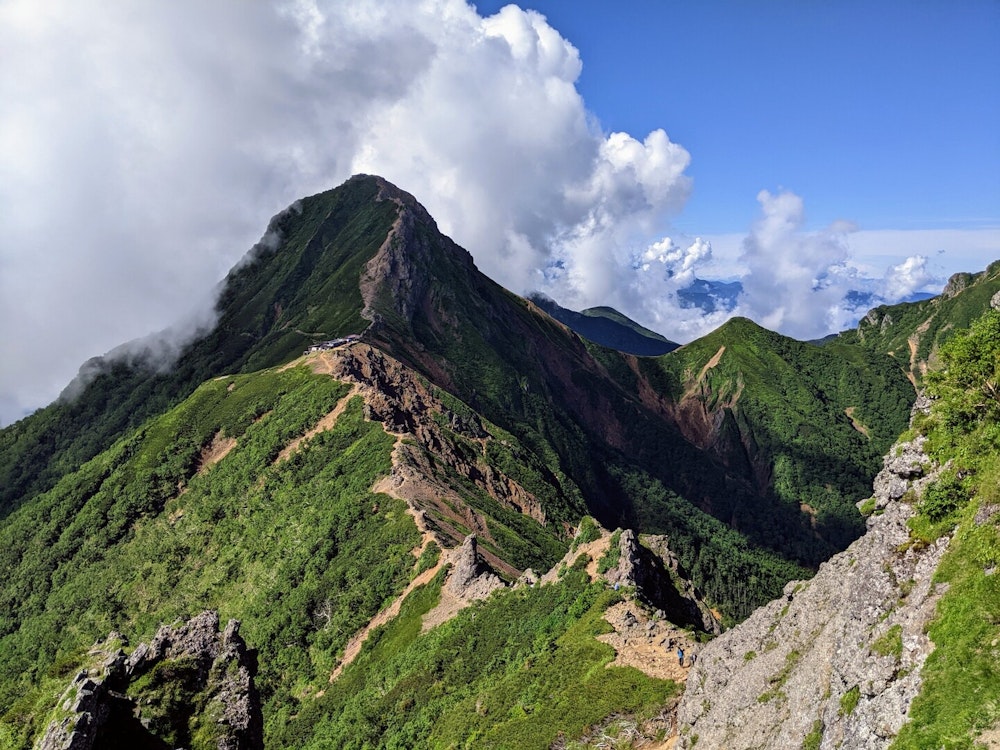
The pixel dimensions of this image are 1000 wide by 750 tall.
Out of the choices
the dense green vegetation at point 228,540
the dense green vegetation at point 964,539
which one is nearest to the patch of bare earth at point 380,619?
the dense green vegetation at point 228,540

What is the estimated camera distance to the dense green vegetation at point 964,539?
77.4 feet

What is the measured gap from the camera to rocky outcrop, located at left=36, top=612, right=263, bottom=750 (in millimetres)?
34781

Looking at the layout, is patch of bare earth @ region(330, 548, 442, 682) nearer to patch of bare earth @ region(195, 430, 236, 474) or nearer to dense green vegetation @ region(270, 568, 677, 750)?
dense green vegetation @ region(270, 568, 677, 750)

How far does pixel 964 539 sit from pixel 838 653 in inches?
320

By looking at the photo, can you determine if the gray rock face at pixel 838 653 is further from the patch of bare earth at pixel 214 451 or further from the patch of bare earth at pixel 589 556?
the patch of bare earth at pixel 214 451

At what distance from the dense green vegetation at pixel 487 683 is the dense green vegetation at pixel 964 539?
96.7ft

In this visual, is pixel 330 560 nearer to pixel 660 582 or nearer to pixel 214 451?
pixel 660 582

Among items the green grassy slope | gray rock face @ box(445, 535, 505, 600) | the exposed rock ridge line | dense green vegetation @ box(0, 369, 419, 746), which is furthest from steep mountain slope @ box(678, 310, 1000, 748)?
dense green vegetation @ box(0, 369, 419, 746)

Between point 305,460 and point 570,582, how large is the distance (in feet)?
275

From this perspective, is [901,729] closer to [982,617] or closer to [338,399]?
[982,617]

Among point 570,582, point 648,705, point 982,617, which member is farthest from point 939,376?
point 570,582

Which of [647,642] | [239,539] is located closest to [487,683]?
[647,642]

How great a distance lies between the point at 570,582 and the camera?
78688mm

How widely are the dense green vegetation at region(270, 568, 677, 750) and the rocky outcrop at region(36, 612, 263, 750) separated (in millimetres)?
22840
